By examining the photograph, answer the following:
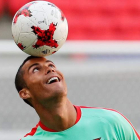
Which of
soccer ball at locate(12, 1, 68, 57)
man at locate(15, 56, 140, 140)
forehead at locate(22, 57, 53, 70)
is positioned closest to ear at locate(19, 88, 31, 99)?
man at locate(15, 56, 140, 140)

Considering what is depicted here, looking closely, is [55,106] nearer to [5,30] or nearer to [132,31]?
[5,30]

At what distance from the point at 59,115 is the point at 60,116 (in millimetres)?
14

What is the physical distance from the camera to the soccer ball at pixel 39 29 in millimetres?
3209

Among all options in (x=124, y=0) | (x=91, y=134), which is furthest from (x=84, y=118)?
(x=124, y=0)

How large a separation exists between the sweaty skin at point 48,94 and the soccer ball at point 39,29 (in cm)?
13

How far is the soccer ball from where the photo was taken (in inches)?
126

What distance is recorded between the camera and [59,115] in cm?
314

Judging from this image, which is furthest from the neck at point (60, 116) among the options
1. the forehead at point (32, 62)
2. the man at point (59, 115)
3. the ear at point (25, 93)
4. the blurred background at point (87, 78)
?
the blurred background at point (87, 78)

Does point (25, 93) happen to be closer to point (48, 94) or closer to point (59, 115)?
point (48, 94)

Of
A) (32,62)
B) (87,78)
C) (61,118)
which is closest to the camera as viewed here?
(61,118)

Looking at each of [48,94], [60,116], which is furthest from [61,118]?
[48,94]

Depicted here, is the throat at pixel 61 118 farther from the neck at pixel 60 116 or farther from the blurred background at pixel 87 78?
the blurred background at pixel 87 78

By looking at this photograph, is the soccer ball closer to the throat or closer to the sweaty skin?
the sweaty skin

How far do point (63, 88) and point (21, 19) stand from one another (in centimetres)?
68
